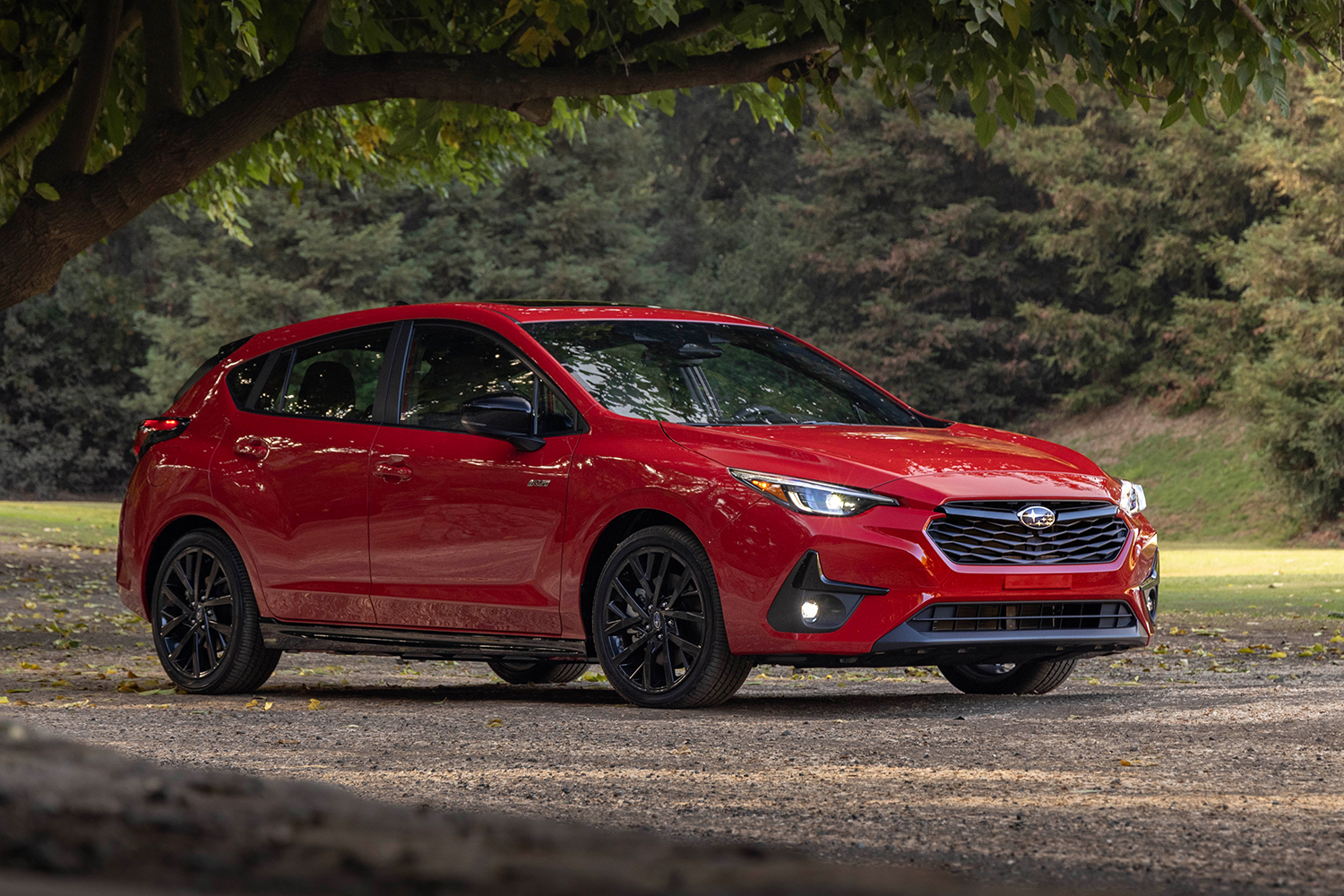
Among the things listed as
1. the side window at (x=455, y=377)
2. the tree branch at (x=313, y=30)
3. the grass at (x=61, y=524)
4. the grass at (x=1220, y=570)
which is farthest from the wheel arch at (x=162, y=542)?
the grass at (x=61, y=524)

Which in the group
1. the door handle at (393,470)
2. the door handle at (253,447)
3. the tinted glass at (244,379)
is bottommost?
the door handle at (393,470)

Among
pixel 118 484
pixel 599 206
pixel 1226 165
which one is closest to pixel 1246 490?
pixel 1226 165

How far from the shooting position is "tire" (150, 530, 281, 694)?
8.66 metres

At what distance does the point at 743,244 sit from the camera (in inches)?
2331

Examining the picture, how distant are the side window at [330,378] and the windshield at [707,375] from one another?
0.93 meters

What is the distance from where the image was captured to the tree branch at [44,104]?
1293cm

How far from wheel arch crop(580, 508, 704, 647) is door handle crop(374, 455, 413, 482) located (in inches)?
44.0

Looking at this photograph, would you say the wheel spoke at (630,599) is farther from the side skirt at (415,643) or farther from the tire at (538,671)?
the tire at (538,671)

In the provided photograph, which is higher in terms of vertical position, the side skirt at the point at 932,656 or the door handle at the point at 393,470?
the door handle at the point at 393,470

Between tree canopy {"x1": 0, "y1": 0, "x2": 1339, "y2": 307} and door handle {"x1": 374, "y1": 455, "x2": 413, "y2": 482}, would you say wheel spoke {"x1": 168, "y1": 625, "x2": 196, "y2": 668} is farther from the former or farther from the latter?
tree canopy {"x1": 0, "y1": 0, "x2": 1339, "y2": 307}

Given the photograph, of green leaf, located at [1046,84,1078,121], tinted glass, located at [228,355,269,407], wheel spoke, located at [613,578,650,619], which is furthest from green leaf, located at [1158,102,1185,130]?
tinted glass, located at [228,355,269,407]

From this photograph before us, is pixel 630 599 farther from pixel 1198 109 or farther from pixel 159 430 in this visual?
pixel 1198 109

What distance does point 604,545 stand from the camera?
754 centimetres

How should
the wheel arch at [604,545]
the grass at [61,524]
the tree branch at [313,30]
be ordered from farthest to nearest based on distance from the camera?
the grass at [61,524] < the tree branch at [313,30] < the wheel arch at [604,545]
